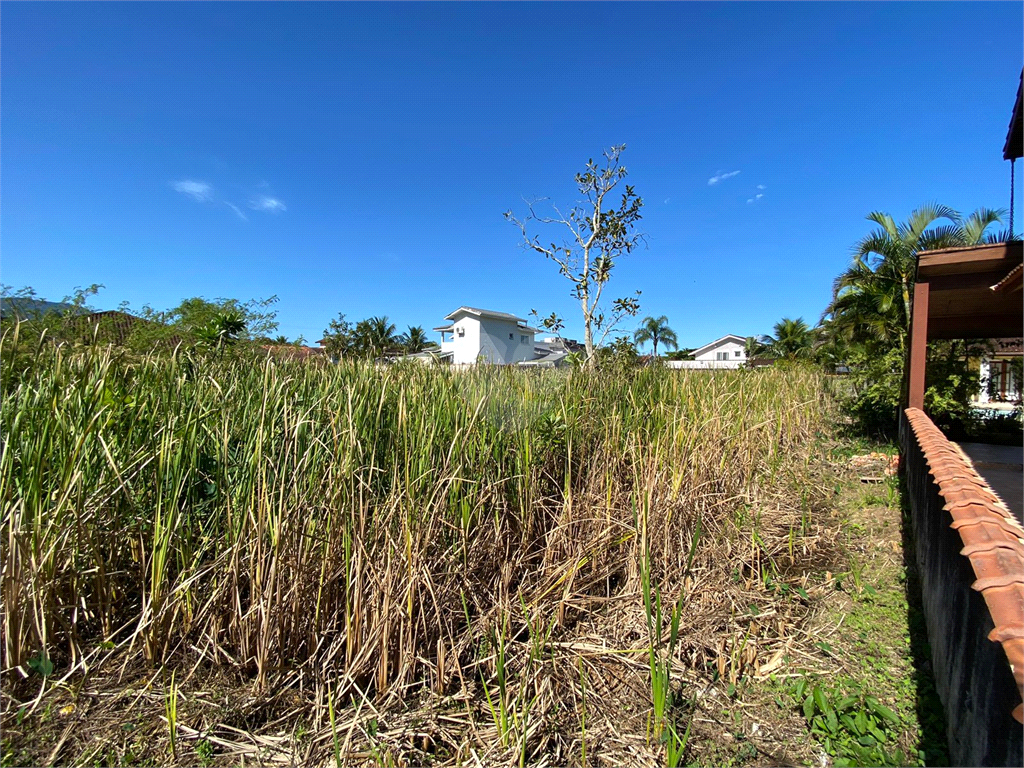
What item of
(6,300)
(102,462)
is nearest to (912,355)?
(102,462)

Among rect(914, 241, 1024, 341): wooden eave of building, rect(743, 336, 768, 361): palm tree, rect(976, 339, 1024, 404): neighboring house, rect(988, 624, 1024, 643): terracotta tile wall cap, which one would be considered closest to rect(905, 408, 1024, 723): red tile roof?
rect(988, 624, 1024, 643): terracotta tile wall cap

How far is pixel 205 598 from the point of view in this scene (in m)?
1.76

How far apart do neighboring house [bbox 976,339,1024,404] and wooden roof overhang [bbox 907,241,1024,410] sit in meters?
6.37

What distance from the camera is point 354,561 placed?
5.46 feet

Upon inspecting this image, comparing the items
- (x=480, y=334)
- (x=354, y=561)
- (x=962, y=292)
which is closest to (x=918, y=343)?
(x=962, y=292)

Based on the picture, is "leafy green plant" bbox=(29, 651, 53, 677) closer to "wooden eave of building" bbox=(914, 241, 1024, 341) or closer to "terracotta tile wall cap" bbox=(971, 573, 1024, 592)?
"terracotta tile wall cap" bbox=(971, 573, 1024, 592)

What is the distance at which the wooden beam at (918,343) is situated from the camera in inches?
187

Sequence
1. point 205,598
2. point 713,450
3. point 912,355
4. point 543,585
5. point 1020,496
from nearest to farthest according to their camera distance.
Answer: point 205,598 → point 543,585 → point 713,450 → point 1020,496 → point 912,355

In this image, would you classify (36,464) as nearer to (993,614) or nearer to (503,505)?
(503,505)

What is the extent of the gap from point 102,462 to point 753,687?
9.42ft

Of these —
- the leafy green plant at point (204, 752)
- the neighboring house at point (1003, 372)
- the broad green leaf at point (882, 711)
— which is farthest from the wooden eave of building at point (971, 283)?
the neighboring house at point (1003, 372)

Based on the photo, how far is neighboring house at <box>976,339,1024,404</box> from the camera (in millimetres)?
10709

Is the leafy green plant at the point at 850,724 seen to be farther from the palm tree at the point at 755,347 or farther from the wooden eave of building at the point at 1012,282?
the palm tree at the point at 755,347

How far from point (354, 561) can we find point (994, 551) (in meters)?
2.01
